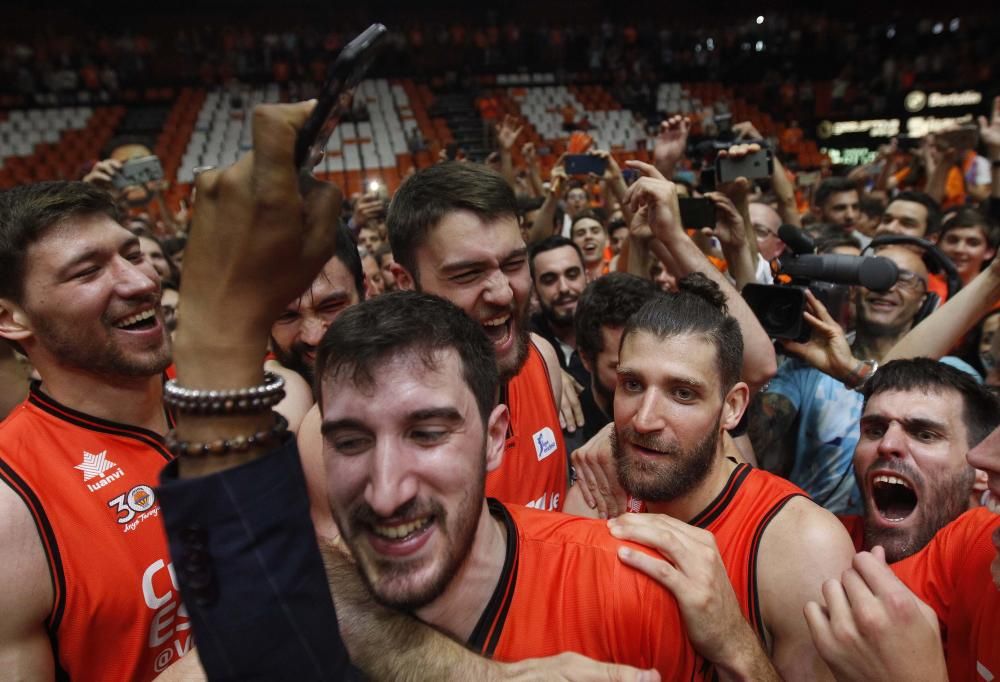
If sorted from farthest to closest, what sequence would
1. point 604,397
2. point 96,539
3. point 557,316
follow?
point 557,316
point 604,397
point 96,539

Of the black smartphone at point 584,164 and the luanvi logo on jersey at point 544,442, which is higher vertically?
the black smartphone at point 584,164

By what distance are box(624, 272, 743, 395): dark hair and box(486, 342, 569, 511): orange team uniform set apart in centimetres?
50

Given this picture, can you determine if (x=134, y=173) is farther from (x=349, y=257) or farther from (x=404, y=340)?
(x=404, y=340)

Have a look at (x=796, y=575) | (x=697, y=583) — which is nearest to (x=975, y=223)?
(x=796, y=575)

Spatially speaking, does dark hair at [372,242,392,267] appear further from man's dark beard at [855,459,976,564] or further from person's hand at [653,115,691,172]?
man's dark beard at [855,459,976,564]

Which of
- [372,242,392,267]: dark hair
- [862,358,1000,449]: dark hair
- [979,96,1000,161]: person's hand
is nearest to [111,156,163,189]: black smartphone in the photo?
[372,242,392,267]: dark hair

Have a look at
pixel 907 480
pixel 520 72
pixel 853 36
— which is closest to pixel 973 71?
pixel 853 36

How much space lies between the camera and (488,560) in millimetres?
1638

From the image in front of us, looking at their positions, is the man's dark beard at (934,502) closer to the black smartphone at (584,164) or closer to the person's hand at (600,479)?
the person's hand at (600,479)

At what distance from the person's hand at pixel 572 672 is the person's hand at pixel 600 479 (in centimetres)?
99

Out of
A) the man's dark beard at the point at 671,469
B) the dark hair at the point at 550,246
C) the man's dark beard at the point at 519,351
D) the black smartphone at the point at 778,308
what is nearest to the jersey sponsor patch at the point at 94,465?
the man's dark beard at the point at 519,351

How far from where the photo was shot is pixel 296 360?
2877 millimetres

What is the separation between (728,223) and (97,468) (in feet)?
9.68

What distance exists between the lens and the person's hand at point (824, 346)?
294 cm
